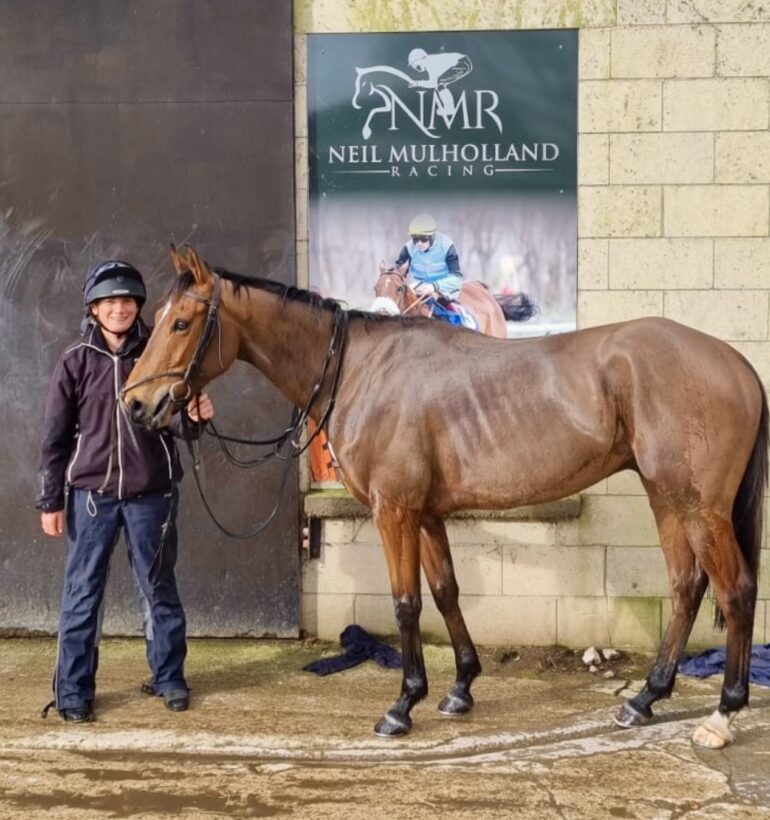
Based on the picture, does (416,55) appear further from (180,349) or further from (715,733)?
(715,733)

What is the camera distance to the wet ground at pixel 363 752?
11.5ft

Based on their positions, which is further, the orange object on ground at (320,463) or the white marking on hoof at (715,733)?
the orange object on ground at (320,463)

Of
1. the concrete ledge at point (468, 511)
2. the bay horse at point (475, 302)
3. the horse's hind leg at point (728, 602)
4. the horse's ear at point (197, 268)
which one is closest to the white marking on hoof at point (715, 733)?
the horse's hind leg at point (728, 602)

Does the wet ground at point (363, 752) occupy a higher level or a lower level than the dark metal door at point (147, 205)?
lower

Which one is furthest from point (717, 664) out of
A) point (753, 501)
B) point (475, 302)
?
point (475, 302)

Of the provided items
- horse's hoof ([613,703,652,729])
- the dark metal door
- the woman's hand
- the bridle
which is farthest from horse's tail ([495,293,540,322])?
the woman's hand

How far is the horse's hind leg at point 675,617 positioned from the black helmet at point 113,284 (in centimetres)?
239

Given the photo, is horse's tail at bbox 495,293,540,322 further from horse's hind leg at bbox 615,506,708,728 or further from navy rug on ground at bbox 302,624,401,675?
navy rug on ground at bbox 302,624,401,675

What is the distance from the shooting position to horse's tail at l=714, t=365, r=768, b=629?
13.4ft

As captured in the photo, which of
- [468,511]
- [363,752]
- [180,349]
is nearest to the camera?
[363,752]

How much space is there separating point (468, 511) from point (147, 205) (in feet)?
7.79

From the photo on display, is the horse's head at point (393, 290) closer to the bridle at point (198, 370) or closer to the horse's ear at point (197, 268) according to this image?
the bridle at point (198, 370)

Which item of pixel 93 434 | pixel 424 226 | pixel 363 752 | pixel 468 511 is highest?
pixel 424 226

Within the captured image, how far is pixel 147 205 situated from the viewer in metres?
5.45
